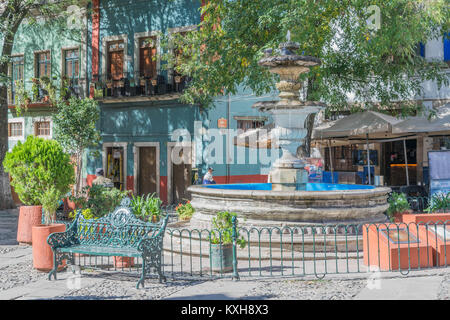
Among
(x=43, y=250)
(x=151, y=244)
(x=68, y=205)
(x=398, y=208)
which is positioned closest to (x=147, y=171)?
(x=68, y=205)

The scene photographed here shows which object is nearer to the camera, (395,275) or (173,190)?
(395,275)

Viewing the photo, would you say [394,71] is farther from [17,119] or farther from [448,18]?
[17,119]

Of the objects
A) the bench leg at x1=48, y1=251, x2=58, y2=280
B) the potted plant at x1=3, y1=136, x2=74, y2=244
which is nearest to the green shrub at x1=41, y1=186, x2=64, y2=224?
the potted plant at x1=3, y1=136, x2=74, y2=244

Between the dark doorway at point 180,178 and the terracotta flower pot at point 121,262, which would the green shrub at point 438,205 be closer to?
the terracotta flower pot at point 121,262

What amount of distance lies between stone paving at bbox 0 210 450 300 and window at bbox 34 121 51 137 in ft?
53.8

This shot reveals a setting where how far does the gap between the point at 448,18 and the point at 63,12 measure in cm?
1388

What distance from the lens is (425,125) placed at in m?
14.4

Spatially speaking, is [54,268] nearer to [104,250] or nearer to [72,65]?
[104,250]

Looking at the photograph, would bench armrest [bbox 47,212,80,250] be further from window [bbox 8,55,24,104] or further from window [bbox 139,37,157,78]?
window [bbox 8,55,24,104]

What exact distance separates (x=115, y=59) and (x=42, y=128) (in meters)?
5.04

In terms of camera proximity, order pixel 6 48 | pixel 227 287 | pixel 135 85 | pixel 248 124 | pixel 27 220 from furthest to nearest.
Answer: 1. pixel 248 124
2. pixel 135 85
3. pixel 6 48
4. pixel 27 220
5. pixel 227 287

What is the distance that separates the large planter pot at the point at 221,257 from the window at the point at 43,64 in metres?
18.0

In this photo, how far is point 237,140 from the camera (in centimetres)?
1612
